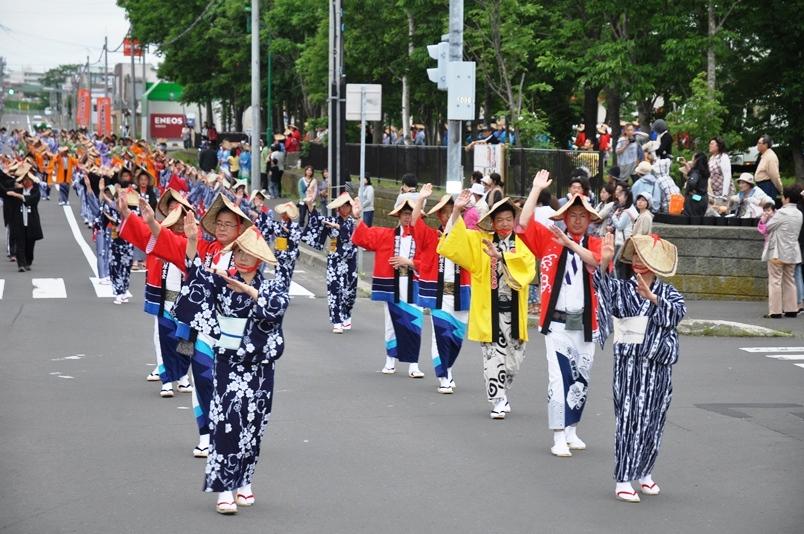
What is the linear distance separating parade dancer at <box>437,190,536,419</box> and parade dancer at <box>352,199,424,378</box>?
201 centimetres

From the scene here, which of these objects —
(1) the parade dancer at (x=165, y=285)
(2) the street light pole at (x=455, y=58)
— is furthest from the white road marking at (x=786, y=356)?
(1) the parade dancer at (x=165, y=285)

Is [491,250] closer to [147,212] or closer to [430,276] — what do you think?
[430,276]

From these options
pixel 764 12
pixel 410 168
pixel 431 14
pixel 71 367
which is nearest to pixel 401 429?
pixel 71 367

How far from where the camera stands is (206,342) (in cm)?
926

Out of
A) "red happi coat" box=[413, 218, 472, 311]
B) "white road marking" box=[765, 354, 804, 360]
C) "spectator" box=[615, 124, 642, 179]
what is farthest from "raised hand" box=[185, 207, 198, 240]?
"spectator" box=[615, 124, 642, 179]

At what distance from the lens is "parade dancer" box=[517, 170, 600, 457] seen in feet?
32.2

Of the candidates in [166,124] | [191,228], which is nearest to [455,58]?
[191,228]

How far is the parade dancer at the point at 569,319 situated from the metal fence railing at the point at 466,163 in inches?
516

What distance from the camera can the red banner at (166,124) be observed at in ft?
285

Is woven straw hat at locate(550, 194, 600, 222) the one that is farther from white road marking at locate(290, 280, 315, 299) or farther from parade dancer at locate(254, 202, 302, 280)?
white road marking at locate(290, 280, 315, 299)

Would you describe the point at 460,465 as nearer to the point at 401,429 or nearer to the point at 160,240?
the point at 401,429

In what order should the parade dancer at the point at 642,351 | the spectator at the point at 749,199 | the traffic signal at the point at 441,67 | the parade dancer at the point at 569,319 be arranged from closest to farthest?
1. the parade dancer at the point at 642,351
2. the parade dancer at the point at 569,319
3. the spectator at the point at 749,199
4. the traffic signal at the point at 441,67

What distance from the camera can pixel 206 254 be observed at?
9.55 meters

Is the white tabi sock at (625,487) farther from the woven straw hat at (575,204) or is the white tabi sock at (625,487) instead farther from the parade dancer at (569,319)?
the woven straw hat at (575,204)
